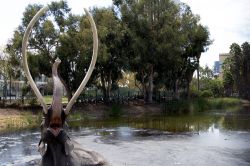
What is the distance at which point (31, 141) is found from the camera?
16797 millimetres

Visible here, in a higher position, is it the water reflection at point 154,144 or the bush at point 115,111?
the bush at point 115,111

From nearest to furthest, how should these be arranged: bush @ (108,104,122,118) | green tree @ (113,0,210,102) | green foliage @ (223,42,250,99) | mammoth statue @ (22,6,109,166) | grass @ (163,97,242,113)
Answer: mammoth statue @ (22,6,109,166) < bush @ (108,104,122,118) < grass @ (163,97,242,113) < green tree @ (113,0,210,102) < green foliage @ (223,42,250,99)

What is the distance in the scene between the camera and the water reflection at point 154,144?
12352mm

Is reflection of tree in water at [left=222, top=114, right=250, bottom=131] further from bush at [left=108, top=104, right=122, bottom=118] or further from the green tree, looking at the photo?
the green tree

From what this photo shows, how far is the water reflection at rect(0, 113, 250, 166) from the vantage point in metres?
12.4

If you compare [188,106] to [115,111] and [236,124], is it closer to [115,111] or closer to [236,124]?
[115,111]

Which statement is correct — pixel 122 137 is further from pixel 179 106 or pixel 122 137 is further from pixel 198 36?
pixel 198 36

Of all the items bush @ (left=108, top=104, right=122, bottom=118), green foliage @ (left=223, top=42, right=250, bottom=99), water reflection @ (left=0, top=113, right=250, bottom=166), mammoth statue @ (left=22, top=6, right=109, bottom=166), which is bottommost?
water reflection @ (left=0, top=113, right=250, bottom=166)

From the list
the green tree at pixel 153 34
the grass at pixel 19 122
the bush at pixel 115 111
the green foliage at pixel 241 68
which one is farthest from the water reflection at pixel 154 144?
the green foliage at pixel 241 68

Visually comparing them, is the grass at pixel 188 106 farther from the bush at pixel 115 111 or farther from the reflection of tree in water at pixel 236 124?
the reflection of tree in water at pixel 236 124

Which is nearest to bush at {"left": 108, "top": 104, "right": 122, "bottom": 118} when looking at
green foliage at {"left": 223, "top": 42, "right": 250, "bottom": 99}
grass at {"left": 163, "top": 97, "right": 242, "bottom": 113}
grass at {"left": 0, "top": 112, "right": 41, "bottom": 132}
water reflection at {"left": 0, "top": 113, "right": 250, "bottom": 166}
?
grass at {"left": 163, "top": 97, "right": 242, "bottom": 113}

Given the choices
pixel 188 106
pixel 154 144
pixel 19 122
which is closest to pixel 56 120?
pixel 154 144

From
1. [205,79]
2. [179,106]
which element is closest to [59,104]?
[179,106]

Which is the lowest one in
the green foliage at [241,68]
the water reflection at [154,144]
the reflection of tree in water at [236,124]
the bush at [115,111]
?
the water reflection at [154,144]
